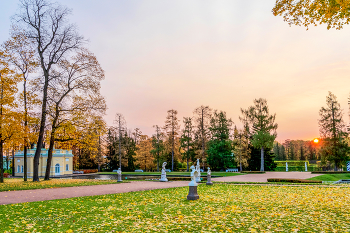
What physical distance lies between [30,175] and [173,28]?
120 feet

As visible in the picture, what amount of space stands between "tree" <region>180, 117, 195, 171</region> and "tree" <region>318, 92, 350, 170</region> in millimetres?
23431

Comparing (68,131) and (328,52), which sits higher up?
(328,52)

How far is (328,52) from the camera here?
683 inches

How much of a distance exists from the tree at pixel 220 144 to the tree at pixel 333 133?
51.7 feet

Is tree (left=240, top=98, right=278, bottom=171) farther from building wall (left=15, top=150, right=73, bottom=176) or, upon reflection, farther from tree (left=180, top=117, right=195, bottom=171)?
building wall (left=15, top=150, right=73, bottom=176)

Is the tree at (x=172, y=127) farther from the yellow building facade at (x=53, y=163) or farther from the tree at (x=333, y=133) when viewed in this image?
the tree at (x=333, y=133)

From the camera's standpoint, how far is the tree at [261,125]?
157ft

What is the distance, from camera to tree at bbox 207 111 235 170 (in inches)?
2045

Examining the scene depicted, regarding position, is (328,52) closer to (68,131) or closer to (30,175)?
(68,131)

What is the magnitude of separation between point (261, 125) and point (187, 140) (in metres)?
14.8

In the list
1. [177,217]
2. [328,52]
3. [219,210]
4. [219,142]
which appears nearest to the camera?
[177,217]

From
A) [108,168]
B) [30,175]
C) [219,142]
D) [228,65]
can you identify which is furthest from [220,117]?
[30,175]

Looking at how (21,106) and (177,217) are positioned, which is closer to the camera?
(177,217)

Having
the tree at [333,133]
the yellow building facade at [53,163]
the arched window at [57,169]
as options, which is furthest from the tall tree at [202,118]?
the arched window at [57,169]
